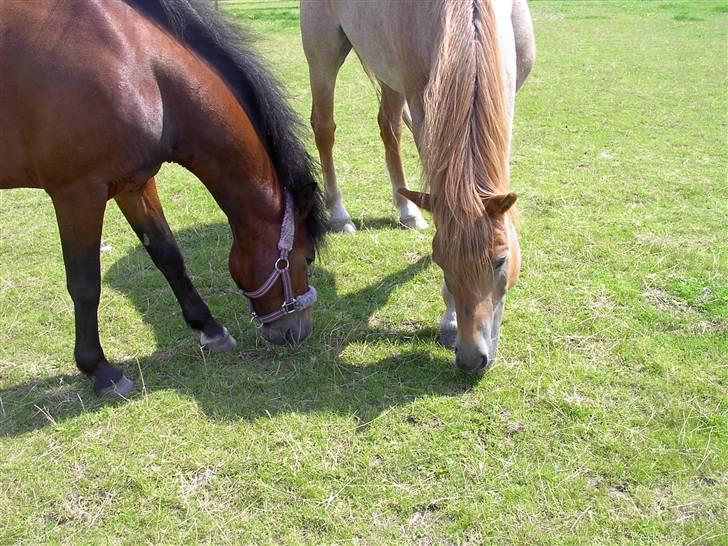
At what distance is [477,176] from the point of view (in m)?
2.38

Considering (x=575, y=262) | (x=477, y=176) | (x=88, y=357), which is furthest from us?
(x=575, y=262)

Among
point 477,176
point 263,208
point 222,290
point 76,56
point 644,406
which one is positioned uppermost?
point 76,56

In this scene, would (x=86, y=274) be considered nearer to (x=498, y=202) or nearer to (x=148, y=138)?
(x=148, y=138)

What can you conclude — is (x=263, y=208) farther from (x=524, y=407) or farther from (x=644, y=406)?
(x=644, y=406)

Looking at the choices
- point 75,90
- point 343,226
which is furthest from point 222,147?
point 343,226

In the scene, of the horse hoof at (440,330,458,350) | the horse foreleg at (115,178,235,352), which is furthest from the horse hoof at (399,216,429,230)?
the horse foreleg at (115,178,235,352)

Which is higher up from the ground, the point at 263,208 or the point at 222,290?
the point at 263,208

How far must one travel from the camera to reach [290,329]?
313 cm

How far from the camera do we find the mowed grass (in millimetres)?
2188

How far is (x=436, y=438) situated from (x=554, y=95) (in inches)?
270

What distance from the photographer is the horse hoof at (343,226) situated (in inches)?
182

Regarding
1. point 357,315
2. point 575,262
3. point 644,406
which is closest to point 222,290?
point 357,315

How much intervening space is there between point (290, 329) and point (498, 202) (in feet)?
4.52

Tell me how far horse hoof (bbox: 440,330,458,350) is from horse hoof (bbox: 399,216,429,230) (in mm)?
1635
